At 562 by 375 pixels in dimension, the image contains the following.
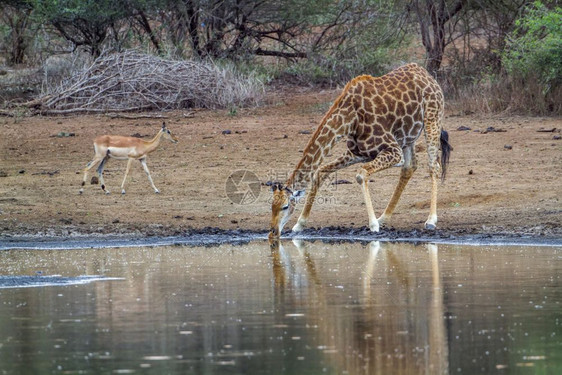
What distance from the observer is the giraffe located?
12.4m

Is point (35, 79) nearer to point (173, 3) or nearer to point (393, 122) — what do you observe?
point (173, 3)

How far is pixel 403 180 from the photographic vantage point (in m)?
13.3

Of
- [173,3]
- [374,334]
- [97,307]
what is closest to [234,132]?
[173,3]

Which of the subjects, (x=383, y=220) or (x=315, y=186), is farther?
(x=383, y=220)

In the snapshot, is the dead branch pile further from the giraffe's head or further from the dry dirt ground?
the giraffe's head

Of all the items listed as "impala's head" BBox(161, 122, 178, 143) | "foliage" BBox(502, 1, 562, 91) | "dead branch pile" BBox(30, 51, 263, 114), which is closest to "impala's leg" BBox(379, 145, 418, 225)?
"impala's head" BBox(161, 122, 178, 143)

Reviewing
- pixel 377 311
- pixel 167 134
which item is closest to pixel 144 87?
pixel 167 134

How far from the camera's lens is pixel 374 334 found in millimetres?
7180

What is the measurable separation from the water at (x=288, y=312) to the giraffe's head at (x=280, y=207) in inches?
18.3

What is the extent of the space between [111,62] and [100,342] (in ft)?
43.1

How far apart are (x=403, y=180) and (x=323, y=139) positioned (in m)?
1.36

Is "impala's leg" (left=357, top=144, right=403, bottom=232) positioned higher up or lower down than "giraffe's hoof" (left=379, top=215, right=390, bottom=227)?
higher up

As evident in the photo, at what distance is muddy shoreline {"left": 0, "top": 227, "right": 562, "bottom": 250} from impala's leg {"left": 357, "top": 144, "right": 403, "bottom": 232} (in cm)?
19

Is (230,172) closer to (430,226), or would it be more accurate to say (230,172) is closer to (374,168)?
(374,168)
